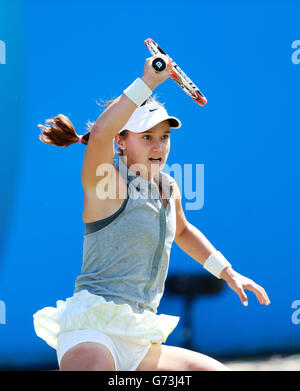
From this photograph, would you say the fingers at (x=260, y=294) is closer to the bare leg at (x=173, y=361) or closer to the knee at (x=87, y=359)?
the bare leg at (x=173, y=361)

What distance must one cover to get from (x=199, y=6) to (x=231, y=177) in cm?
101

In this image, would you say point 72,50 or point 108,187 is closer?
point 108,187

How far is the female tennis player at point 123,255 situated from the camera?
2.04 m

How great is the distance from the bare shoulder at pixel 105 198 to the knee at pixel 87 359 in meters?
0.44

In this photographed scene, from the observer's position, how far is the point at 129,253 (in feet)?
7.04

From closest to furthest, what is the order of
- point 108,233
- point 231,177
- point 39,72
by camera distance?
point 108,233 < point 39,72 < point 231,177

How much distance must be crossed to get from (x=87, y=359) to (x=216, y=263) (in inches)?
30.2

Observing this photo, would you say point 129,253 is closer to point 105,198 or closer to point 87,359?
point 105,198
